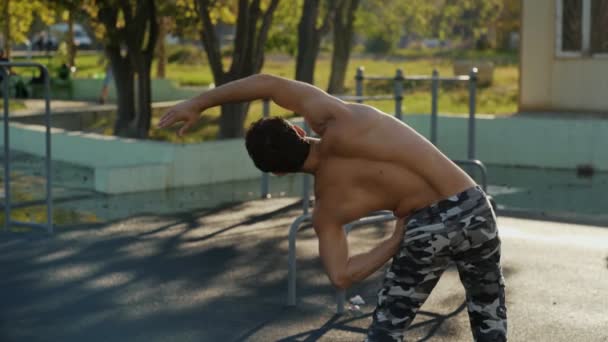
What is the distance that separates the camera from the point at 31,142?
1727 centimetres

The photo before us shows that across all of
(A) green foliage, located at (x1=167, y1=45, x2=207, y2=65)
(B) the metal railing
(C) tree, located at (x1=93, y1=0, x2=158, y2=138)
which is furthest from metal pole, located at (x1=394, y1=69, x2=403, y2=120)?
(A) green foliage, located at (x1=167, y1=45, x2=207, y2=65)

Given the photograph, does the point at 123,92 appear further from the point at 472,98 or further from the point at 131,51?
the point at 472,98

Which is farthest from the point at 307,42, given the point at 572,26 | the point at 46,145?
the point at 46,145

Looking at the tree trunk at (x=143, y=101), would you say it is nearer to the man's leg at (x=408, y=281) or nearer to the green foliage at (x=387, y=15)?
the man's leg at (x=408, y=281)

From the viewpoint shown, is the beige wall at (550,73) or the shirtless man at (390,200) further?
the beige wall at (550,73)

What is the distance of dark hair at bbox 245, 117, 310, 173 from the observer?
13.4ft

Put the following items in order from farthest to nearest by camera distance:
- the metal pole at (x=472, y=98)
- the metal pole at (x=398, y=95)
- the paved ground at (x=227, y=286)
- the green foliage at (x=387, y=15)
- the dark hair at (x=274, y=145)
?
1. the green foliage at (x=387, y=15)
2. the metal pole at (x=472, y=98)
3. the metal pole at (x=398, y=95)
4. the paved ground at (x=227, y=286)
5. the dark hair at (x=274, y=145)

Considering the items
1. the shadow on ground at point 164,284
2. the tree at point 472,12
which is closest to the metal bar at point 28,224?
the shadow on ground at point 164,284

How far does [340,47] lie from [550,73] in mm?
10213

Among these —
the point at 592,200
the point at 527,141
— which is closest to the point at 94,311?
the point at 592,200

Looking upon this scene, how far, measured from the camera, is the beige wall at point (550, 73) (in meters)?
18.0

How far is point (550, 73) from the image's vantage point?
1856 centimetres

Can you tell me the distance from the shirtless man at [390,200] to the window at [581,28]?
1445 cm

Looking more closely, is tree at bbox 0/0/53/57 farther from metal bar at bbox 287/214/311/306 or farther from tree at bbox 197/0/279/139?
metal bar at bbox 287/214/311/306
